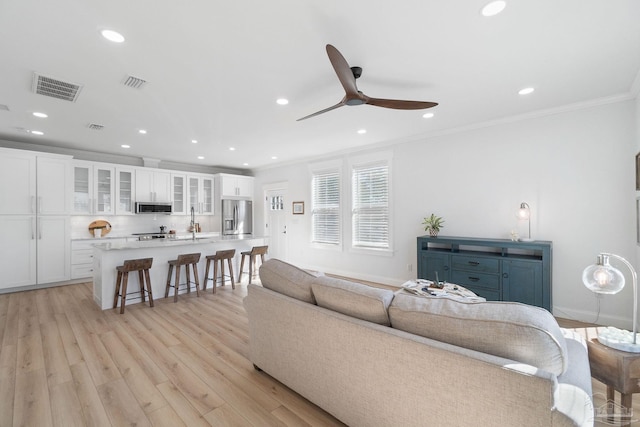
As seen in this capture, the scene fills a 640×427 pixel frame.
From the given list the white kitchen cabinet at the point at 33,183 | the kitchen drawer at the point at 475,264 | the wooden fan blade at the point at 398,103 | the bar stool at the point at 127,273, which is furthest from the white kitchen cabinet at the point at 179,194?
the kitchen drawer at the point at 475,264

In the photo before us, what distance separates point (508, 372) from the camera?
107 centimetres

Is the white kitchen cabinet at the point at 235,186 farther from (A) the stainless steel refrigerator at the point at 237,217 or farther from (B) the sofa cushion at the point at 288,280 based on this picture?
(B) the sofa cushion at the point at 288,280

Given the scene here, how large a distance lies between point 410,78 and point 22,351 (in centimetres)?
469

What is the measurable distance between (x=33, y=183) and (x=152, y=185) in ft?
6.52

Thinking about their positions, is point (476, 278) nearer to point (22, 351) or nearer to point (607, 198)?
point (607, 198)

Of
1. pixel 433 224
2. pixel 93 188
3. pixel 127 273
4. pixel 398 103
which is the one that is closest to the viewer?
pixel 398 103

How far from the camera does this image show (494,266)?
12.4ft

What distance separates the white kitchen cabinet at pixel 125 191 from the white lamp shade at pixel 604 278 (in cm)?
744

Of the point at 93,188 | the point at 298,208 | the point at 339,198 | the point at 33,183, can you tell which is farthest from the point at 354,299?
the point at 93,188

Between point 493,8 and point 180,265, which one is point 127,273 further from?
point 493,8

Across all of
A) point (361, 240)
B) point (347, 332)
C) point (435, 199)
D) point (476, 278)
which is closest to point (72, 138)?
point (361, 240)

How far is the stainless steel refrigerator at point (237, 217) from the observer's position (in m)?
7.62

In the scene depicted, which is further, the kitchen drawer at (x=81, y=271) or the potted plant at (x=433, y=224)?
the kitchen drawer at (x=81, y=271)

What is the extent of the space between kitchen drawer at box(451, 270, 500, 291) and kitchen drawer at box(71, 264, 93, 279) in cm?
674
